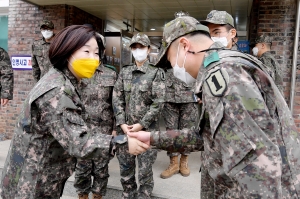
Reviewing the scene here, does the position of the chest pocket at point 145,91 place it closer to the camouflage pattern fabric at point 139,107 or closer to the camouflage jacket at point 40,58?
the camouflage pattern fabric at point 139,107

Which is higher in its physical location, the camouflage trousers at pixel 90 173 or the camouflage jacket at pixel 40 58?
the camouflage jacket at pixel 40 58

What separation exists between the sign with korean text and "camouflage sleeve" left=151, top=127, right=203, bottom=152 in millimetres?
5193

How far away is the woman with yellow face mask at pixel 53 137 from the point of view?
1702 millimetres

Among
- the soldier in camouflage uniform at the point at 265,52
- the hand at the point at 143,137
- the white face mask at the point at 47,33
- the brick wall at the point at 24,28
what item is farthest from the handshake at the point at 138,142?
the brick wall at the point at 24,28

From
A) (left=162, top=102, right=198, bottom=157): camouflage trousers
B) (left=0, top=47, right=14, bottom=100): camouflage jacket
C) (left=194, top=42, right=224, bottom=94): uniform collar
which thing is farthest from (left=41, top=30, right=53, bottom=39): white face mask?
(left=194, top=42, right=224, bottom=94): uniform collar

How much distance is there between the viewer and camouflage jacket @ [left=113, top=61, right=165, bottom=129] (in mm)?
3428

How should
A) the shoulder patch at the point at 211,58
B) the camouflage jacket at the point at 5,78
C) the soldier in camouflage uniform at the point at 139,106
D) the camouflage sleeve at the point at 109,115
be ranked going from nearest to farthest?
the shoulder patch at the point at 211,58 < the soldier in camouflage uniform at the point at 139,106 < the camouflage sleeve at the point at 109,115 < the camouflage jacket at the point at 5,78

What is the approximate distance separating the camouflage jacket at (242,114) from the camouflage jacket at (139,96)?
1967 millimetres

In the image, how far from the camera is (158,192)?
3.58m

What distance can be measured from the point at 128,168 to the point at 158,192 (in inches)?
22.2

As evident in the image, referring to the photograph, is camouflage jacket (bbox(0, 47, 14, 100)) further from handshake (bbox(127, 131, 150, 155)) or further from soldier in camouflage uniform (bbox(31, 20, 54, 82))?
handshake (bbox(127, 131, 150, 155))

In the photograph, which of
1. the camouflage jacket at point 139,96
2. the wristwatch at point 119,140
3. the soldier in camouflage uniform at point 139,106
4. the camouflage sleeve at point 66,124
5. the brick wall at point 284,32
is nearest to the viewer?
the camouflage sleeve at point 66,124

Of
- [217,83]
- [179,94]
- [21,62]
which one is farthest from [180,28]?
[21,62]

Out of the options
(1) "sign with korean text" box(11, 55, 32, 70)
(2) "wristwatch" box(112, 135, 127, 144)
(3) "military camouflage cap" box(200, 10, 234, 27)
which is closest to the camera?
(2) "wristwatch" box(112, 135, 127, 144)
